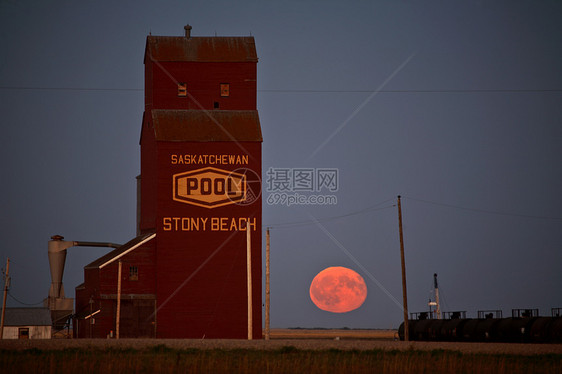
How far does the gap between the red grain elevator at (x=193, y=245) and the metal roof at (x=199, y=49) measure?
4775mm

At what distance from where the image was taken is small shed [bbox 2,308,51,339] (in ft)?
264

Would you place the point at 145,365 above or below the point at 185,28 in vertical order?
below

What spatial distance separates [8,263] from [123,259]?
66.7 feet

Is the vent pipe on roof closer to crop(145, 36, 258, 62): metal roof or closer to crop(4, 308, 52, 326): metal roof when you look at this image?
crop(145, 36, 258, 62): metal roof

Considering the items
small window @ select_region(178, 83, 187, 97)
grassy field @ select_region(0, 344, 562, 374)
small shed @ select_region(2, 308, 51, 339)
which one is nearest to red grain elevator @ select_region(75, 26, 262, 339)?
small window @ select_region(178, 83, 187, 97)

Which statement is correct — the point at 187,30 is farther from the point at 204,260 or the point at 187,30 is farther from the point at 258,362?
the point at 258,362

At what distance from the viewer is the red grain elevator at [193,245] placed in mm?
58875

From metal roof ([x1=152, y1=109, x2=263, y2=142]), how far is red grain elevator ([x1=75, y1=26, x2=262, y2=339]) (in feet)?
0.25

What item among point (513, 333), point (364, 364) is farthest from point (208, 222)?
point (364, 364)

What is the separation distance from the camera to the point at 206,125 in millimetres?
61406

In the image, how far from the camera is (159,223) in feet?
195

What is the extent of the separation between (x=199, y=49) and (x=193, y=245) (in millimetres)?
16038

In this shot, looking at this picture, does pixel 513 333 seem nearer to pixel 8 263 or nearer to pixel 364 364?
pixel 364 364

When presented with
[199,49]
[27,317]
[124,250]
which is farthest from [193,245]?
[27,317]
